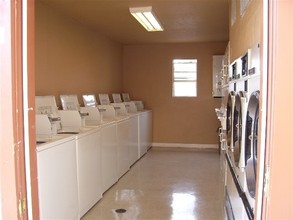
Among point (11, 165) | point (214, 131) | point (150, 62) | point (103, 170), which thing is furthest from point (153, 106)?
point (11, 165)

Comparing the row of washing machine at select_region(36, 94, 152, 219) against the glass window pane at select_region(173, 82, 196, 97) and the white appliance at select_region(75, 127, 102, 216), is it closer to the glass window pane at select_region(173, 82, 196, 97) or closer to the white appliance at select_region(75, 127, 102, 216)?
the white appliance at select_region(75, 127, 102, 216)

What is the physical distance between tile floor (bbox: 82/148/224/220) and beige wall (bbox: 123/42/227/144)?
4.30ft

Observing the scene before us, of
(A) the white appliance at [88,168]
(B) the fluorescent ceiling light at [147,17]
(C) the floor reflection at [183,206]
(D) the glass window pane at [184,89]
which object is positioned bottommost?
(C) the floor reflection at [183,206]

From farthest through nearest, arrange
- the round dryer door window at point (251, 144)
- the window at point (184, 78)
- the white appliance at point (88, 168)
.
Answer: the window at point (184, 78)
the white appliance at point (88, 168)
the round dryer door window at point (251, 144)

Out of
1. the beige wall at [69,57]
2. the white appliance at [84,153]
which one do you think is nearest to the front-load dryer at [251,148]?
the white appliance at [84,153]

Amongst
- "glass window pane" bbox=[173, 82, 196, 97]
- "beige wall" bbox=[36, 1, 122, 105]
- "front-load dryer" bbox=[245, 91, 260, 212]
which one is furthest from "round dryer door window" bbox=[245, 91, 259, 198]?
"glass window pane" bbox=[173, 82, 196, 97]

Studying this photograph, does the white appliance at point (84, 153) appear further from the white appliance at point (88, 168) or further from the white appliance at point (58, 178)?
the white appliance at point (58, 178)

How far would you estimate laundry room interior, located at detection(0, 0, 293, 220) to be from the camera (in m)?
0.97

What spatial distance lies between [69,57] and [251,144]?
11.8ft

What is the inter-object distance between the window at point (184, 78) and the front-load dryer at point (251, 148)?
18.4 feet

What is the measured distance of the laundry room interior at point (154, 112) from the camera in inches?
38.1

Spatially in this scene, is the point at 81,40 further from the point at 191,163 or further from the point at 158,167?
the point at 191,163

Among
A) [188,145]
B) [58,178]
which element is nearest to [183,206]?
[58,178]

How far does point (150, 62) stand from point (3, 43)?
6.43 meters
